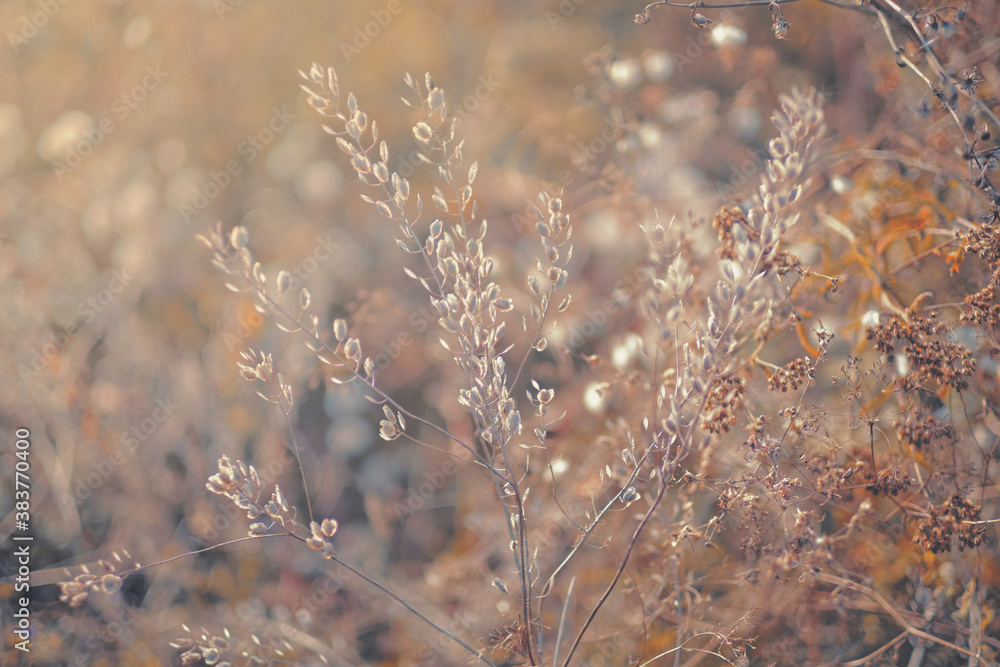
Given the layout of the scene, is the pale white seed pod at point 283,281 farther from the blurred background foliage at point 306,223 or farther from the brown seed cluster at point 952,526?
the brown seed cluster at point 952,526

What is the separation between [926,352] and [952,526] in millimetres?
327

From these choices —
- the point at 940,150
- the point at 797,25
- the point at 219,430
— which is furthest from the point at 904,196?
the point at 219,430

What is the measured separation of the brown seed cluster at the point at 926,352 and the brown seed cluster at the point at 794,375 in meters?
0.16

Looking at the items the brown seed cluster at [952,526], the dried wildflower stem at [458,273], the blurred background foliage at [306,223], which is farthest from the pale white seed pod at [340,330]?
the brown seed cluster at [952,526]

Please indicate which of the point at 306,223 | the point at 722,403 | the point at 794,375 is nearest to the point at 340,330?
the point at 722,403

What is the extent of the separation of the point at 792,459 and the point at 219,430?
2.04m

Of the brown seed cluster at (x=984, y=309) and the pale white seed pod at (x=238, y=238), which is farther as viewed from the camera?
the brown seed cluster at (x=984, y=309)

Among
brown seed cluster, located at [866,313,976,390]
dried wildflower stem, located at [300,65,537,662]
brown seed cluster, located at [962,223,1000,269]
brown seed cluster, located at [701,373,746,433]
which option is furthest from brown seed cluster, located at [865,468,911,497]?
dried wildflower stem, located at [300,65,537,662]

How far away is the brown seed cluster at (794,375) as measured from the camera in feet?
3.74

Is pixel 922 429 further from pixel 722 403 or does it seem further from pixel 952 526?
pixel 722 403

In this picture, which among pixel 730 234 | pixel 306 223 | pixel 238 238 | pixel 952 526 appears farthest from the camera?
pixel 306 223

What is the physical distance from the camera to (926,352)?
1.13 metres

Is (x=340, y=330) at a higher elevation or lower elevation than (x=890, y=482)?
higher

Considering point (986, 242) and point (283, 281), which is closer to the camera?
point (283, 281)
